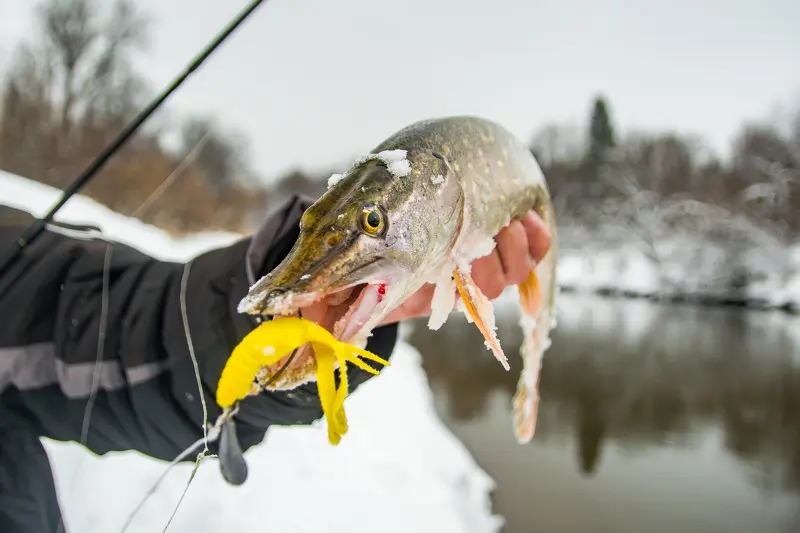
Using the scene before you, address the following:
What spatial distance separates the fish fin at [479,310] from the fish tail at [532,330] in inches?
22.7

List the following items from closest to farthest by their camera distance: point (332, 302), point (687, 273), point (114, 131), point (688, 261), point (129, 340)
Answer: point (332, 302), point (129, 340), point (114, 131), point (688, 261), point (687, 273)

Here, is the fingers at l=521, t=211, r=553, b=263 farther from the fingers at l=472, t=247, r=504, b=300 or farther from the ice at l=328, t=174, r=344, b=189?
the ice at l=328, t=174, r=344, b=189

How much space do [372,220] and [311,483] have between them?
1.75m

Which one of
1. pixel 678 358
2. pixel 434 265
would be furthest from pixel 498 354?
pixel 678 358

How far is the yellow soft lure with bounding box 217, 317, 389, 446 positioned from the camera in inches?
22.2

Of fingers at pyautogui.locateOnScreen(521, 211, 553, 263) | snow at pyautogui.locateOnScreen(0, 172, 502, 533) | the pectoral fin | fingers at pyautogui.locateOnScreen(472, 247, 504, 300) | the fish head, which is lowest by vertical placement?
snow at pyautogui.locateOnScreen(0, 172, 502, 533)

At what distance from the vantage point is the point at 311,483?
2125 mm

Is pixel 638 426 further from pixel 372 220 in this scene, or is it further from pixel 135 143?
pixel 372 220

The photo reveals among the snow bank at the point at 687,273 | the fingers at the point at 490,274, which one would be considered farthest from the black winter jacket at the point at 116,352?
the snow bank at the point at 687,273

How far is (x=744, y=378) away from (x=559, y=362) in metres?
2.73

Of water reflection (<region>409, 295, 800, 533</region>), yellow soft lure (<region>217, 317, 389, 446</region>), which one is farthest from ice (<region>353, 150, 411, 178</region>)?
water reflection (<region>409, 295, 800, 533</region>)

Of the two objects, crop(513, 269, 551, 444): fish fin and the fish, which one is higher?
the fish

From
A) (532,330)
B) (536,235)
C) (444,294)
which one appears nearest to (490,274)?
(536,235)

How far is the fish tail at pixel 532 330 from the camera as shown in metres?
1.37
